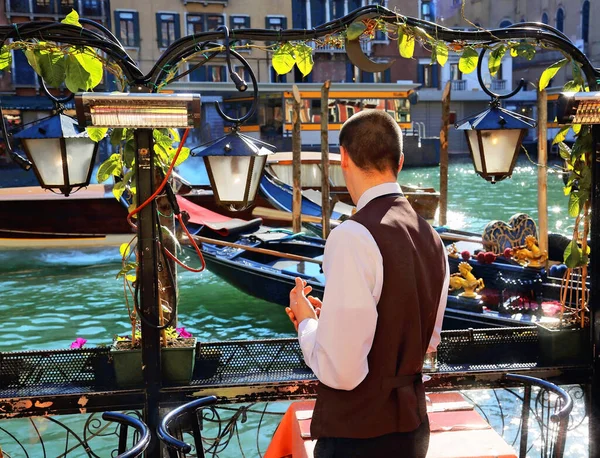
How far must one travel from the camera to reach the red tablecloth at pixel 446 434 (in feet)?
7.20

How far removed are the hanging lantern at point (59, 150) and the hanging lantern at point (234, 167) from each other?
0.45 meters

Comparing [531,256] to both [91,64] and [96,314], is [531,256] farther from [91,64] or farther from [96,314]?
[96,314]

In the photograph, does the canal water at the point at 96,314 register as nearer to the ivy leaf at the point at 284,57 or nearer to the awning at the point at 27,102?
the ivy leaf at the point at 284,57

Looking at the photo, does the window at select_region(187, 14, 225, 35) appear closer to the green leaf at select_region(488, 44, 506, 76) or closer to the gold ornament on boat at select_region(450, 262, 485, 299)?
the gold ornament on boat at select_region(450, 262, 485, 299)

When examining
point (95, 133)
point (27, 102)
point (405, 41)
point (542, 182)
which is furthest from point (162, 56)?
point (27, 102)

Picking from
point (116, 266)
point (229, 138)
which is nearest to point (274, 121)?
point (116, 266)

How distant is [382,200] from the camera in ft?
5.63

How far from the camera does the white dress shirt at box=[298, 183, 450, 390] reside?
5.27 feet

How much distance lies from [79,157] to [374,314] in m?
1.80

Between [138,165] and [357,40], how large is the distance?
96 centimetres

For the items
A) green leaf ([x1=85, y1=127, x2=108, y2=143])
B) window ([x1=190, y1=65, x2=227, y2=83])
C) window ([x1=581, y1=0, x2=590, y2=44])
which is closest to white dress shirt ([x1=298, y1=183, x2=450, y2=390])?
green leaf ([x1=85, y1=127, x2=108, y2=143])

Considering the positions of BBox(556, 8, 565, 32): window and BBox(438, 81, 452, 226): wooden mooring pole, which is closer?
BBox(438, 81, 452, 226): wooden mooring pole

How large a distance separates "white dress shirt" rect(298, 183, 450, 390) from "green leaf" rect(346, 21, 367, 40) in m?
1.39

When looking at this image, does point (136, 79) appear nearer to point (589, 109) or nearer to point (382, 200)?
point (382, 200)
